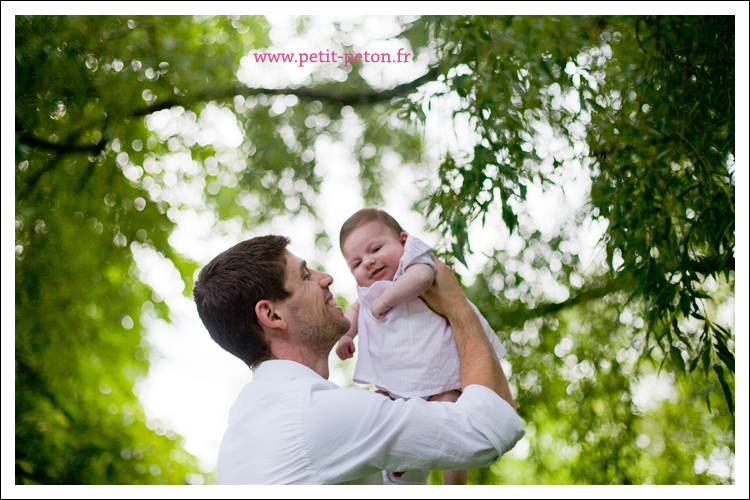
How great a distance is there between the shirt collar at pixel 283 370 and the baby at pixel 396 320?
16 cm

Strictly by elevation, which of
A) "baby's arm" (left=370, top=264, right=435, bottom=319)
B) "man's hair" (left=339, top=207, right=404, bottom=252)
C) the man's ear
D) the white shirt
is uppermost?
"man's hair" (left=339, top=207, right=404, bottom=252)

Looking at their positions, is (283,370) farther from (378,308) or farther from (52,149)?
(52,149)

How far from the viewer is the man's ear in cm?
110

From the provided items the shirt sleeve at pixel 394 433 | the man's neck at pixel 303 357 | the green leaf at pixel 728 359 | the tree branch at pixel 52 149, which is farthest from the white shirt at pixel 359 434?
the tree branch at pixel 52 149

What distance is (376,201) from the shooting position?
276 cm

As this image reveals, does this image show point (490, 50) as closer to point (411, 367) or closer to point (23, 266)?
point (411, 367)

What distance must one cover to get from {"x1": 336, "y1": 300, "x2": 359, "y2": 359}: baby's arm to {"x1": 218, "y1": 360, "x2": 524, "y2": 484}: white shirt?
23 centimetres

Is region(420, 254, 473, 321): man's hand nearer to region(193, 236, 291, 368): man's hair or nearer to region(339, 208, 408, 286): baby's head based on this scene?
region(339, 208, 408, 286): baby's head

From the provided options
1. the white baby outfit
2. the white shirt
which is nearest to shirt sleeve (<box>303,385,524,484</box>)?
the white shirt

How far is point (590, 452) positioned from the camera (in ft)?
7.73

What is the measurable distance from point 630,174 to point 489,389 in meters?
0.93

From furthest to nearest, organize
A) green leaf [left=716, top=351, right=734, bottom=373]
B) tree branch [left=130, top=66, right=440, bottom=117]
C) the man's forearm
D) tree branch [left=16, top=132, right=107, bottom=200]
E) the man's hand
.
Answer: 1. tree branch [left=130, top=66, right=440, bottom=117]
2. tree branch [left=16, top=132, right=107, bottom=200]
3. green leaf [left=716, top=351, right=734, bottom=373]
4. the man's hand
5. the man's forearm

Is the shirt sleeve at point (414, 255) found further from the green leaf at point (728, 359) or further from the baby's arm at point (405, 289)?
the green leaf at point (728, 359)

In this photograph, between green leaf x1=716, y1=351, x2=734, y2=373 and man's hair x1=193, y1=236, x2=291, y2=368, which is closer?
man's hair x1=193, y1=236, x2=291, y2=368
